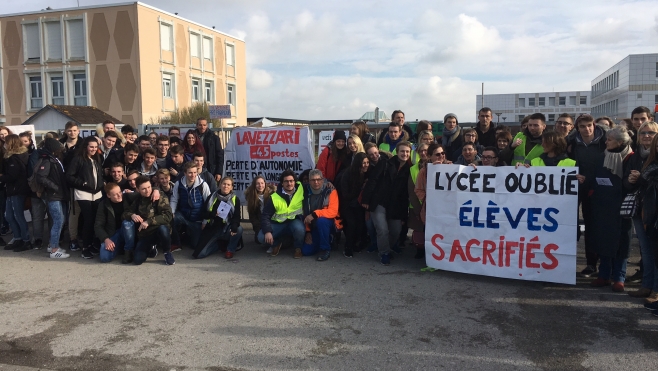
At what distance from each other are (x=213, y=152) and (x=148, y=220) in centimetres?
234

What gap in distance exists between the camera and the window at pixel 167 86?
3978cm

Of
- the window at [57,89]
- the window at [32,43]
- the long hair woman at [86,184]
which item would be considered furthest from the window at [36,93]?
the long hair woman at [86,184]

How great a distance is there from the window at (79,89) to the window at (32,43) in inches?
131

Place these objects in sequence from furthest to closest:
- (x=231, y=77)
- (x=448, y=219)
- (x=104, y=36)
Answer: (x=231, y=77) < (x=104, y=36) < (x=448, y=219)

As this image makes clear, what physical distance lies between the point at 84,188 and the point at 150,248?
149 centimetres

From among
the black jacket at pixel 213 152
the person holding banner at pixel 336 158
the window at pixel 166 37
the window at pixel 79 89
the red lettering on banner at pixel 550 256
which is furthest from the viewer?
the window at pixel 166 37

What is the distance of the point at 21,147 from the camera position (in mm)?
8164

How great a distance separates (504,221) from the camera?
20.5ft

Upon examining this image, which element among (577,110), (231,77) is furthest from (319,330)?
(577,110)

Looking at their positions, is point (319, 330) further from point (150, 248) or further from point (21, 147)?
point (21, 147)

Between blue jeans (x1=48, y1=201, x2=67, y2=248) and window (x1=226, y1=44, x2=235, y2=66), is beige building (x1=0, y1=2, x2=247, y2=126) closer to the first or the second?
window (x1=226, y1=44, x2=235, y2=66)

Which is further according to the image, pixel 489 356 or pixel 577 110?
pixel 577 110

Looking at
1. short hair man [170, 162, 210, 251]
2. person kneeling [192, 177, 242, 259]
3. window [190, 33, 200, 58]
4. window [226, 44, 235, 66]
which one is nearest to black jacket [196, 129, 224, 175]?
short hair man [170, 162, 210, 251]

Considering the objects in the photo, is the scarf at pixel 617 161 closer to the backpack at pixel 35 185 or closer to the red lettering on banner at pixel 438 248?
the red lettering on banner at pixel 438 248
